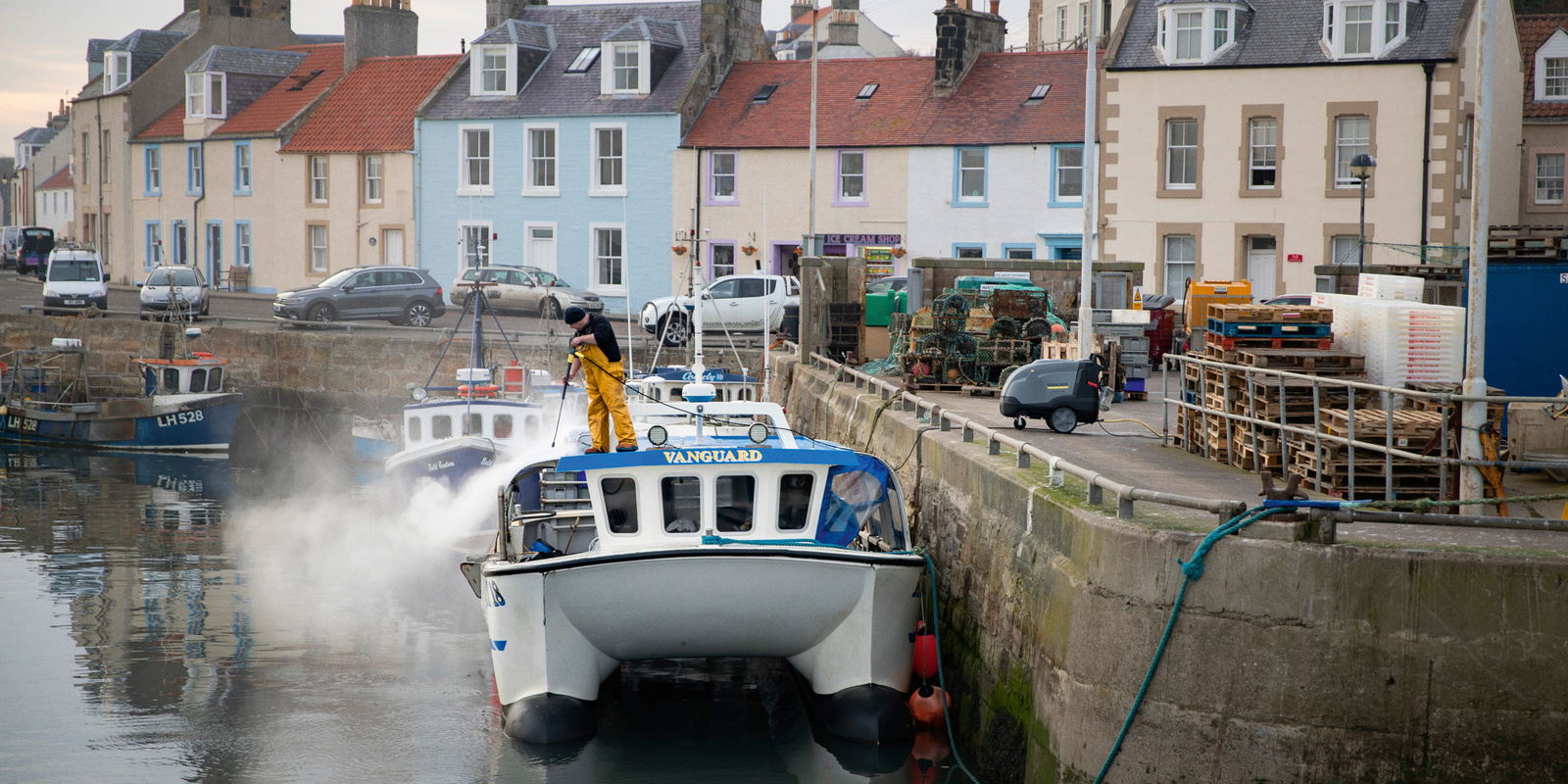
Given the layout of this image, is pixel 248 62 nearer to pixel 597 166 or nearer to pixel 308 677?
pixel 597 166

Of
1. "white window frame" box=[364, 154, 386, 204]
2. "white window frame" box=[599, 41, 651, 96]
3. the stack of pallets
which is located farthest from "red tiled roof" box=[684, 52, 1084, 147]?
the stack of pallets

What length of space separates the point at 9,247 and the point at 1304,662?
228ft

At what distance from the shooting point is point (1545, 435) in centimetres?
1109

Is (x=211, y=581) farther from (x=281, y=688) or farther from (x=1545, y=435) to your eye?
(x=1545, y=435)

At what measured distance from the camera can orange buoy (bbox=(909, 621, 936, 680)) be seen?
1102cm

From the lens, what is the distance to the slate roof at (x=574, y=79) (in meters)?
37.7

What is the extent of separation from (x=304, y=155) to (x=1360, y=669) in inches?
1580

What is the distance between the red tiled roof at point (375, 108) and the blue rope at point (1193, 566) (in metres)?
35.8

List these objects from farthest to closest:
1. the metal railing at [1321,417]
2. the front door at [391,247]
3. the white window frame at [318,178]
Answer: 1. the white window frame at [318,178]
2. the front door at [391,247]
3. the metal railing at [1321,417]

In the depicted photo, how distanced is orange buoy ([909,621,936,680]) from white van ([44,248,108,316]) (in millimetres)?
31851

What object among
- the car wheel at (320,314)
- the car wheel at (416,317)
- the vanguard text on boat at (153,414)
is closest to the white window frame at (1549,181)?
the car wheel at (416,317)

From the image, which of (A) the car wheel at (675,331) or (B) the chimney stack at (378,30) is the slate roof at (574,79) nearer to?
(B) the chimney stack at (378,30)

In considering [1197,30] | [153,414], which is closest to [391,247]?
[153,414]

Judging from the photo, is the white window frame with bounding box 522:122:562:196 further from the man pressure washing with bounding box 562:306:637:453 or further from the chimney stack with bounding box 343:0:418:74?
the man pressure washing with bounding box 562:306:637:453
